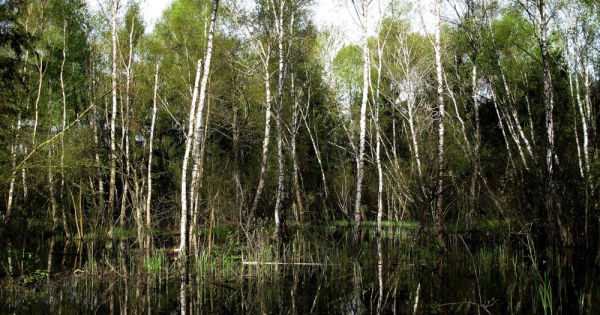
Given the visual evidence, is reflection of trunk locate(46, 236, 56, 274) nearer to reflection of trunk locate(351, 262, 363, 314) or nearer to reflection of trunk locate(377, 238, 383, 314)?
reflection of trunk locate(351, 262, 363, 314)

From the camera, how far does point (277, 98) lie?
46.1 feet

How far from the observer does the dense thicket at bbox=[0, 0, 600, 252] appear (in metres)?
11.0

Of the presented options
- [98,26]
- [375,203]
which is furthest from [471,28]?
[98,26]

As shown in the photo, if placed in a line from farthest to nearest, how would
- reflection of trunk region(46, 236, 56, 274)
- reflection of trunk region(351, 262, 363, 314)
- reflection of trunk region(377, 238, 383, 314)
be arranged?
reflection of trunk region(46, 236, 56, 274) → reflection of trunk region(377, 238, 383, 314) → reflection of trunk region(351, 262, 363, 314)

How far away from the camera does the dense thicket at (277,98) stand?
435 inches

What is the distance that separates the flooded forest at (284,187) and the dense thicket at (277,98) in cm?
14

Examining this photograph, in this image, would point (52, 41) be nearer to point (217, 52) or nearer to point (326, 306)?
point (217, 52)

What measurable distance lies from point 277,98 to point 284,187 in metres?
3.94

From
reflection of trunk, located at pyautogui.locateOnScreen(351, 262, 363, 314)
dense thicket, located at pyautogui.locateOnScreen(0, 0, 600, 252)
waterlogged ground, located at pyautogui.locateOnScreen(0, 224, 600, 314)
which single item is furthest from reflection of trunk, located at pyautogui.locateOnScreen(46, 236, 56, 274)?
reflection of trunk, located at pyautogui.locateOnScreen(351, 262, 363, 314)

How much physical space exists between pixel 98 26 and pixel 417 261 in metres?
17.2

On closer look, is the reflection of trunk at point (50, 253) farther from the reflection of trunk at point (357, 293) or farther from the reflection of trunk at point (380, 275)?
the reflection of trunk at point (380, 275)

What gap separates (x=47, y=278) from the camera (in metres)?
6.28

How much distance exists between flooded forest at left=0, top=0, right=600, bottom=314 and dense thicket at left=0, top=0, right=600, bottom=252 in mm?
138

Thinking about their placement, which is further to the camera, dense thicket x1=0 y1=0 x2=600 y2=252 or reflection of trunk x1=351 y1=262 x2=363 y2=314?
dense thicket x1=0 y1=0 x2=600 y2=252
